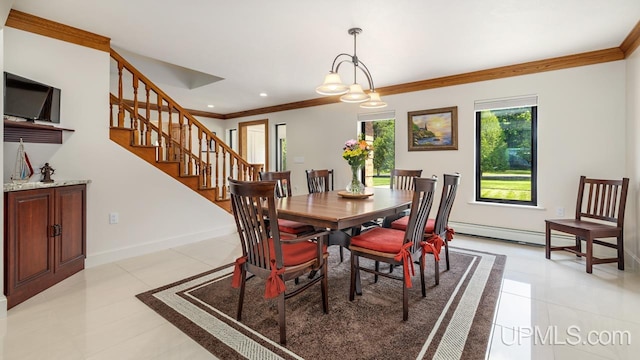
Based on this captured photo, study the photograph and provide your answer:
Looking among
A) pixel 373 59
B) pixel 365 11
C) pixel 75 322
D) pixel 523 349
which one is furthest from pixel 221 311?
pixel 373 59

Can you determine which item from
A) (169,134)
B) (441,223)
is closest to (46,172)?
(169,134)

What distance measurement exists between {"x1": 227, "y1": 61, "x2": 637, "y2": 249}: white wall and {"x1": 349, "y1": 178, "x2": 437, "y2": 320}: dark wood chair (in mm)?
2408

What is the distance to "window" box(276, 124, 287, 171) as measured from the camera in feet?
22.0

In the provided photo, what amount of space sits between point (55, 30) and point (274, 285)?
313cm

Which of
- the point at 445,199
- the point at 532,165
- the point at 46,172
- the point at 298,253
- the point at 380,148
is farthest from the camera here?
the point at 380,148

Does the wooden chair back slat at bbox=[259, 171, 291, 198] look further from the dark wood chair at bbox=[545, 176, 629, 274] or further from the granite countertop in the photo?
the dark wood chair at bbox=[545, 176, 629, 274]

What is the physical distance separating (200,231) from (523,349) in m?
3.71

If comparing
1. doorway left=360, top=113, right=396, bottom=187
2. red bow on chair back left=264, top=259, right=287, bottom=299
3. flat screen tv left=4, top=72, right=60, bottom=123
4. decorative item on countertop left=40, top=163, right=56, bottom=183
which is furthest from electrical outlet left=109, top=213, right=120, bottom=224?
doorway left=360, top=113, right=396, bottom=187

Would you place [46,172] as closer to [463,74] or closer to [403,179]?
[403,179]

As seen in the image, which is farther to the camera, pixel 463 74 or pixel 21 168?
pixel 463 74

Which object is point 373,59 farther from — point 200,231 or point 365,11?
point 200,231

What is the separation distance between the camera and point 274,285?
170 cm

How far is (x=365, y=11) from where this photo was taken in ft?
8.00

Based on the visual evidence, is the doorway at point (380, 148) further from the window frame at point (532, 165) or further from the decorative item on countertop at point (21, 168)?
the decorative item on countertop at point (21, 168)
